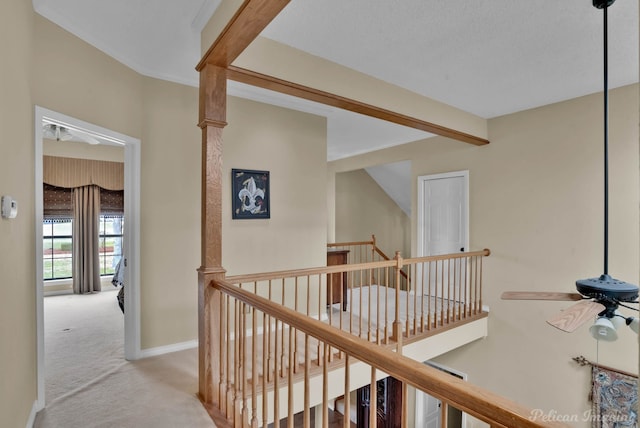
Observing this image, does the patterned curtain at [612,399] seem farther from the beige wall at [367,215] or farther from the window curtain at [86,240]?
the window curtain at [86,240]

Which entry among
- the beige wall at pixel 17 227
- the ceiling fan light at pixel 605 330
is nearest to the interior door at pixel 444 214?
the ceiling fan light at pixel 605 330

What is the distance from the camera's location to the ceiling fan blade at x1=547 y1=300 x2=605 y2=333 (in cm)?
170

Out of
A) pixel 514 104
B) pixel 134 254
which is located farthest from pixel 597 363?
pixel 134 254

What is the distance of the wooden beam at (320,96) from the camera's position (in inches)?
92.0

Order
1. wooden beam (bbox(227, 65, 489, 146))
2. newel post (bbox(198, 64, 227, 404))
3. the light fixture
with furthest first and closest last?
wooden beam (bbox(227, 65, 489, 146)) → newel post (bbox(198, 64, 227, 404)) → the light fixture

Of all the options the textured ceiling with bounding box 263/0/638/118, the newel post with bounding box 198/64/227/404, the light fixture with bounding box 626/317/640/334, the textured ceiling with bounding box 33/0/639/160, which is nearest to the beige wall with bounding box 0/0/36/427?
the textured ceiling with bounding box 33/0/639/160

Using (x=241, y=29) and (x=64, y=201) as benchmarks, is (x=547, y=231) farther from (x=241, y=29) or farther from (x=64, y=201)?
(x=64, y=201)

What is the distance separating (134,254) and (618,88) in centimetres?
492

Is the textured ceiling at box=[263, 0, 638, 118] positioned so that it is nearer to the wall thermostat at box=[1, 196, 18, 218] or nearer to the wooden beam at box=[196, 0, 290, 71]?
the wooden beam at box=[196, 0, 290, 71]

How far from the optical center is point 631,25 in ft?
7.35

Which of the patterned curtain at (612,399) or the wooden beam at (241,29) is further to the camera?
the patterned curtain at (612,399)

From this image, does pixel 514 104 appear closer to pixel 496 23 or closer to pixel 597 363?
pixel 496 23

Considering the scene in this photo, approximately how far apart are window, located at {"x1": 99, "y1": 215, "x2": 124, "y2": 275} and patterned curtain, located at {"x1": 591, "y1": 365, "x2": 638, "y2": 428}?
755 cm

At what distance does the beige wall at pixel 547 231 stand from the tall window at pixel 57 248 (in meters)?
6.80
